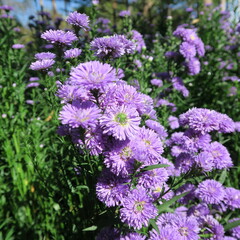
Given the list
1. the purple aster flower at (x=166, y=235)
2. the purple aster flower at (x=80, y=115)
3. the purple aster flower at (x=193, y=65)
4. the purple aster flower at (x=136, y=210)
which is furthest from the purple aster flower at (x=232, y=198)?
the purple aster flower at (x=193, y=65)

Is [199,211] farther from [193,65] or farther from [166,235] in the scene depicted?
[193,65]

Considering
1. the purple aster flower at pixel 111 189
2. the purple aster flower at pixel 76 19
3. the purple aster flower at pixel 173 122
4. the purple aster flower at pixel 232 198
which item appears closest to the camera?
the purple aster flower at pixel 111 189

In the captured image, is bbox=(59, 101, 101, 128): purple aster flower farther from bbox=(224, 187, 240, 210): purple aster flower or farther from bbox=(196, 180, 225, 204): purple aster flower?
bbox=(224, 187, 240, 210): purple aster flower

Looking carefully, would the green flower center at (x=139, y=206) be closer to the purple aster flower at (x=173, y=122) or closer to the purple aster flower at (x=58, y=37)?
the purple aster flower at (x=58, y=37)

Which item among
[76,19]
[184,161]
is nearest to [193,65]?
[184,161]

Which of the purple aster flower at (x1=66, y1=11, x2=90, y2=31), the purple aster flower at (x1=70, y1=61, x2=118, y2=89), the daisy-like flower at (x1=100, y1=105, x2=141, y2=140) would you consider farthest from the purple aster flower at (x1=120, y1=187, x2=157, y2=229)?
the purple aster flower at (x1=66, y1=11, x2=90, y2=31)
